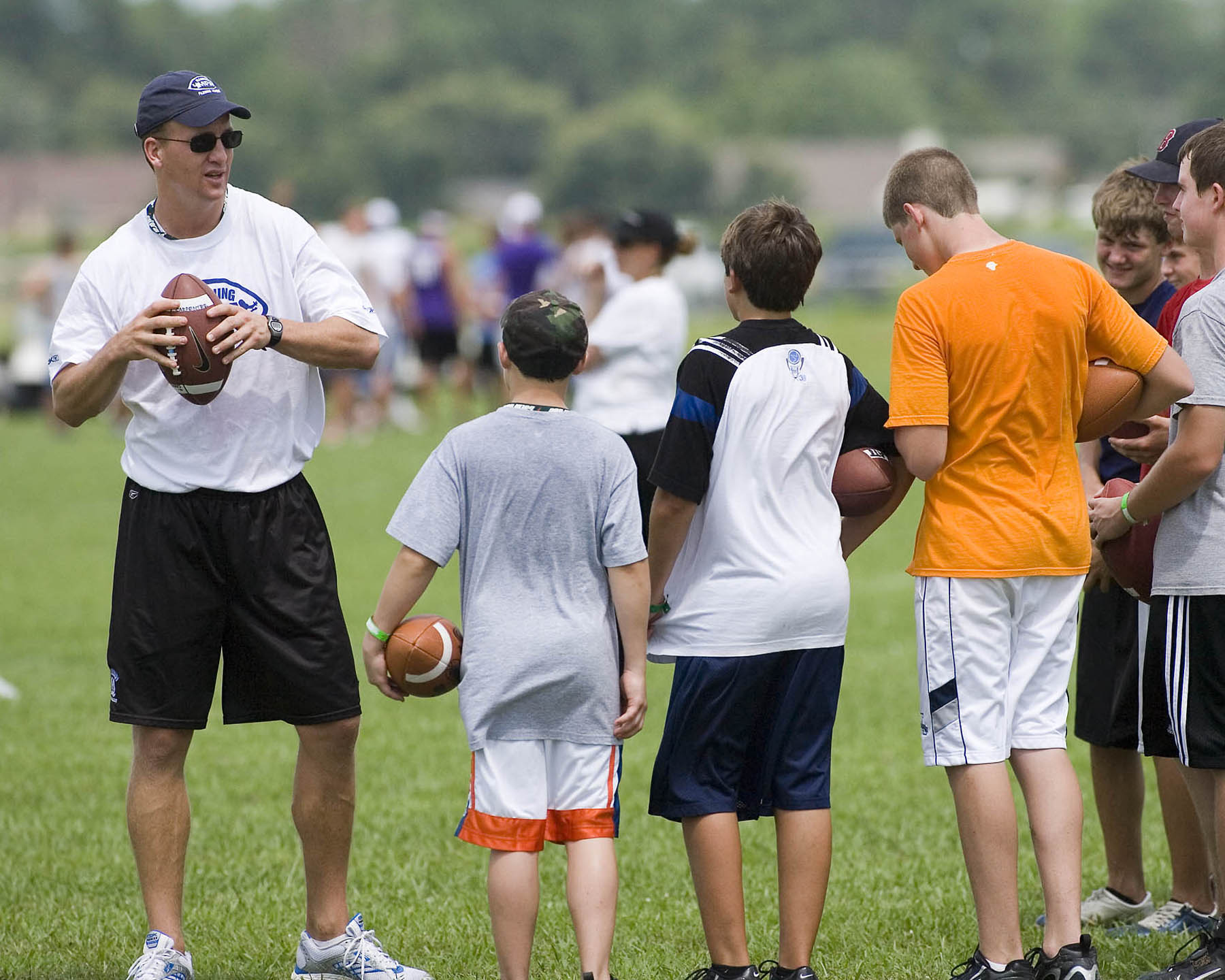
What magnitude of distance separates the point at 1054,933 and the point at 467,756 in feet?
11.0

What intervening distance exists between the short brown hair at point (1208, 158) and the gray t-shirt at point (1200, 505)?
246 millimetres

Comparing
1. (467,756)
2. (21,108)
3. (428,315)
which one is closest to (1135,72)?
(21,108)

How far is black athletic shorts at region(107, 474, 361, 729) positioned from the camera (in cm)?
440

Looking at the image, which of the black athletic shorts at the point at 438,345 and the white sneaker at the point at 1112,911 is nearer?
the white sneaker at the point at 1112,911

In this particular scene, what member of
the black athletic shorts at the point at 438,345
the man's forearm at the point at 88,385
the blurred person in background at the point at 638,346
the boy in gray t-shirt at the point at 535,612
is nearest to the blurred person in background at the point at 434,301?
the black athletic shorts at the point at 438,345

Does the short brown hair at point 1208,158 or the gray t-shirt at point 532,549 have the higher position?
the short brown hair at point 1208,158

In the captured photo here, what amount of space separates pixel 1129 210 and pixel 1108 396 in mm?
904

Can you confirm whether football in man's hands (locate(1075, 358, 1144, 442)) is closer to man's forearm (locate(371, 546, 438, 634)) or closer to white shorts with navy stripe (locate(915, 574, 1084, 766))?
white shorts with navy stripe (locate(915, 574, 1084, 766))

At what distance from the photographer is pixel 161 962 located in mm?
4297

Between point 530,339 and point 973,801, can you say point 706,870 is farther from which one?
point 530,339

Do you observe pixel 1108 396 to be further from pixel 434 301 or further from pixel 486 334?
pixel 486 334

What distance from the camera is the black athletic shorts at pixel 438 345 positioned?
60.1 feet

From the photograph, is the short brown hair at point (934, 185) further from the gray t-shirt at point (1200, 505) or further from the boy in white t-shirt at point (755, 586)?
the gray t-shirt at point (1200, 505)

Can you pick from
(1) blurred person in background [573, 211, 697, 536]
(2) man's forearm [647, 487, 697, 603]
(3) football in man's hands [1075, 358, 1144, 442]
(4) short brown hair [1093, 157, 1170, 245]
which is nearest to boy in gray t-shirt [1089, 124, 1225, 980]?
(3) football in man's hands [1075, 358, 1144, 442]
